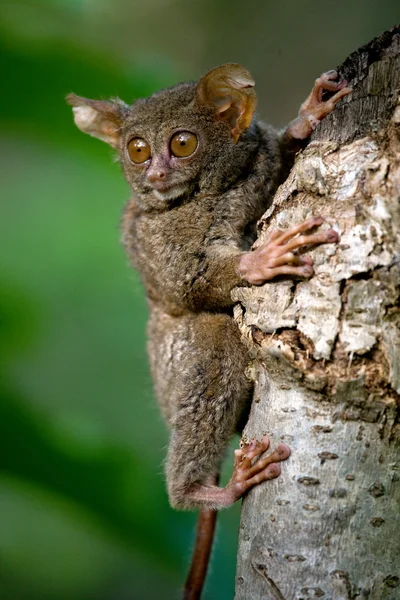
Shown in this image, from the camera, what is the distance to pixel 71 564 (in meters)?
3.20

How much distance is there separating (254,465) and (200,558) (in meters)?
1.14

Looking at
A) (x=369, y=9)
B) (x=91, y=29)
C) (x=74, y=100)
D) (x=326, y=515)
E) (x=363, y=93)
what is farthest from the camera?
(x=369, y=9)

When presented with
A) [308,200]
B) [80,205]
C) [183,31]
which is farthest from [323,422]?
[183,31]

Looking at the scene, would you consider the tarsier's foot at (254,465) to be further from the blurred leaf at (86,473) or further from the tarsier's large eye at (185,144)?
the tarsier's large eye at (185,144)

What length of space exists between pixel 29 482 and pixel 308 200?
1893mm

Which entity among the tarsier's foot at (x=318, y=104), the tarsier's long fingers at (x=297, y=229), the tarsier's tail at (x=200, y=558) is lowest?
the tarsier's tail at (x=200, y=558)


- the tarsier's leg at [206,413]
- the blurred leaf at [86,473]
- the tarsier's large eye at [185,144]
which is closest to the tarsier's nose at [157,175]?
the tarsier's large eye at [185,144]

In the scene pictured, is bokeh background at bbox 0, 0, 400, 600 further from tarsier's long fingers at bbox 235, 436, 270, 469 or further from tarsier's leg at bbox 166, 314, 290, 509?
tarsier's long fingers at bbox 235, 436, 270, 469

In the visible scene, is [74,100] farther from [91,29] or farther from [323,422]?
[323,422]

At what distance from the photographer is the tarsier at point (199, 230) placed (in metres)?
2.57

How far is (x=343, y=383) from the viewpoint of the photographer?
185 cm

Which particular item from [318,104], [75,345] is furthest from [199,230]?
[75,345]

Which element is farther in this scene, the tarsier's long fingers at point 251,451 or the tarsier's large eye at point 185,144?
the tarsier's large eye at point 185,144

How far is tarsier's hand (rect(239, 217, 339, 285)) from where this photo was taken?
191 centimetres
